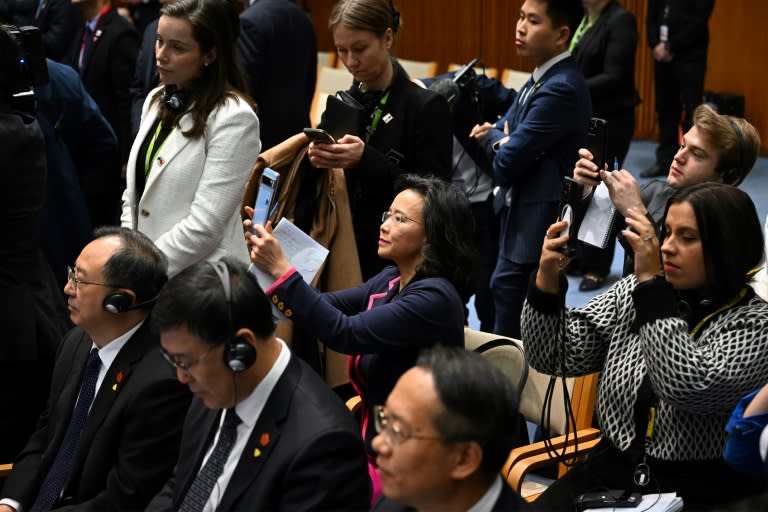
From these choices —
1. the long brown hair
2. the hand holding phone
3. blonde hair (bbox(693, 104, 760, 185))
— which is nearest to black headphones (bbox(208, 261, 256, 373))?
the long brown hair

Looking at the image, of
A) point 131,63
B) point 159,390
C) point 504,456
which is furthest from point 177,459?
point 131,63

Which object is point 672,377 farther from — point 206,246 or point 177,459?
point 206,246

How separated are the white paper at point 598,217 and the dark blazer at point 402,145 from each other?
0.77m

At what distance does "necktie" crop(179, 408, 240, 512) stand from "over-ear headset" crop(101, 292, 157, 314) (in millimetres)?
490

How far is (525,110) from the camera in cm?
415

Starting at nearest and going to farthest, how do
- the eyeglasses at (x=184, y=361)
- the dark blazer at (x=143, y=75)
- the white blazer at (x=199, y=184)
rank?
1. the eyeglasses at (x=184, y=361)
2. the white blazer at (x=199, y=184)
3. the dark blazer at (x=143, y=75)

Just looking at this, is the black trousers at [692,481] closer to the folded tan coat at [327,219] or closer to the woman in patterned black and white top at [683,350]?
the woman in patterned black and white top at [683,350]

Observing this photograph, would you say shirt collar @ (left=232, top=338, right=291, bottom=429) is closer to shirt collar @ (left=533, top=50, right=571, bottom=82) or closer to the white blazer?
the white blazer

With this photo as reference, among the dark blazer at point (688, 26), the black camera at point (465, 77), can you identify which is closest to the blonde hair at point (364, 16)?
the black camera at point (465, 77)

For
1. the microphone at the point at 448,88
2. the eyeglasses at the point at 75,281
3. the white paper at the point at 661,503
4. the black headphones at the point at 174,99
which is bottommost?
the white paper at the point at 661,503

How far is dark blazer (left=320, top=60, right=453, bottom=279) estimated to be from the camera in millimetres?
3801

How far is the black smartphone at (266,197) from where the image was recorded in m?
3.33

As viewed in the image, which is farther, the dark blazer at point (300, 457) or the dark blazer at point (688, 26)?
the dark blazer at point (688, 26)

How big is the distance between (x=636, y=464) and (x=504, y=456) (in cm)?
84
